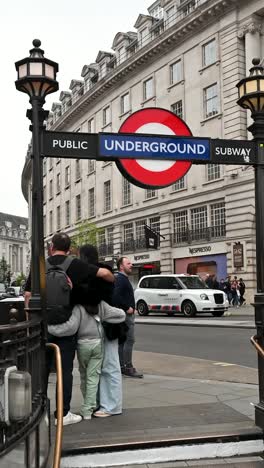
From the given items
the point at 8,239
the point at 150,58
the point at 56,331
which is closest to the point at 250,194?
the point at 150,58

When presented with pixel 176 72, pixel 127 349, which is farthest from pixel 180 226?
pixel 127 349

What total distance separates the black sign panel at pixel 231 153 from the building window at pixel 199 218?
30.3 metres

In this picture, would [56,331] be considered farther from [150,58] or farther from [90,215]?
[90,215]

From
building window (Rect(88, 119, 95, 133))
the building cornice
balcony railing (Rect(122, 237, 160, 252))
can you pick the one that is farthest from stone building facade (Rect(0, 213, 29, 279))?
balcony railing (Rect(122, 237, 160, 252))

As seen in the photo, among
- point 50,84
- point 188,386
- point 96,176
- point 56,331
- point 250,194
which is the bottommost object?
point 188,386

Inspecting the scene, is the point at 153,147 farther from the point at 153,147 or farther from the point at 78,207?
the point at 78,207

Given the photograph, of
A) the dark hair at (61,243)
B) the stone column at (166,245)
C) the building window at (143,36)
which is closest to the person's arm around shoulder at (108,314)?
the dark hair at (61,243)

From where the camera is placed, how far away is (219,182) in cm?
3453

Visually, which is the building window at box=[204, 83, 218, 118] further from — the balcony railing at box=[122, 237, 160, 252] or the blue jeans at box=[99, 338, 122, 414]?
the blue jeans at box=[99, 338, 122, 414]

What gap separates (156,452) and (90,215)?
156 ft

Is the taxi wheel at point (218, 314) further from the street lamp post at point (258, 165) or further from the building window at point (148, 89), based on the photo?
the building window at point (148, 89)

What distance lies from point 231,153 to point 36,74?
2.26m

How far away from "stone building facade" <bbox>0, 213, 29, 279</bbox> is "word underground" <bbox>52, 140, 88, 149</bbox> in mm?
166062

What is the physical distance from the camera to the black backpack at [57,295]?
5.47 metres
